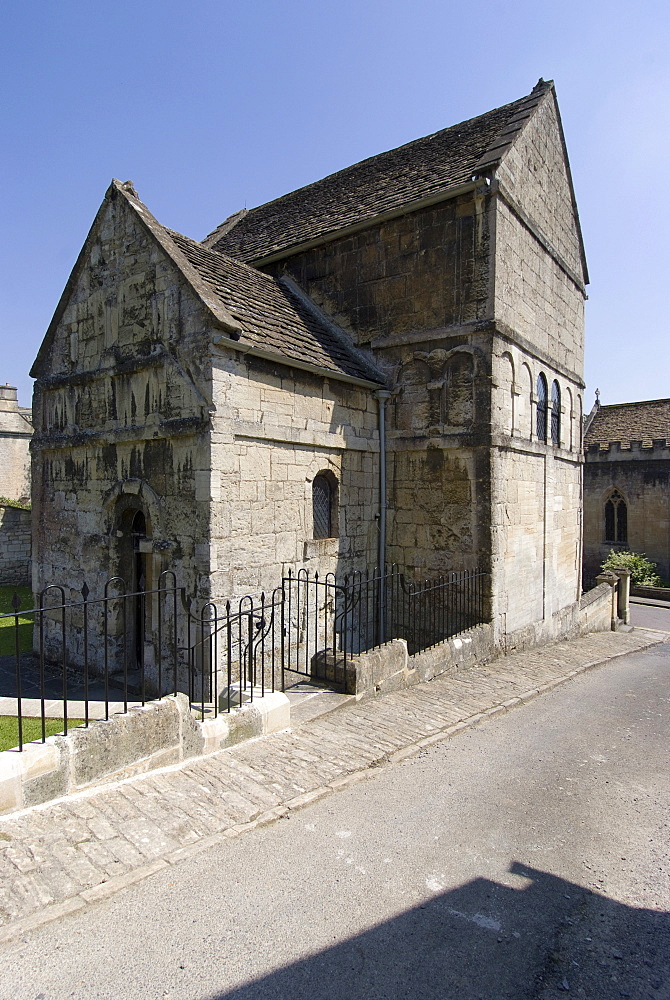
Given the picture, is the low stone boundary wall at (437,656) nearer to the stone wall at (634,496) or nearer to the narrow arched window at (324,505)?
the narrow arched window at (324,505)

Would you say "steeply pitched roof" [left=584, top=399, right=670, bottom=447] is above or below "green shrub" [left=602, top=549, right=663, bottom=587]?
above

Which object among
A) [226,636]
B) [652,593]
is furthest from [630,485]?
[226,636]

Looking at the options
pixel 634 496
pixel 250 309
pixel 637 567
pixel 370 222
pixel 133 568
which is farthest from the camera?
pixel 634 496

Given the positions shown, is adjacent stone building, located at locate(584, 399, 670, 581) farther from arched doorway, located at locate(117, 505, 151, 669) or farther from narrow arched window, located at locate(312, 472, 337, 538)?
arched doorway, located at locate(117, 505, 151, 669)

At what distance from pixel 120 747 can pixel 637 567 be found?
1119 inches

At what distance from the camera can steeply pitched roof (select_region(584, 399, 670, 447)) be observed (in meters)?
30.5

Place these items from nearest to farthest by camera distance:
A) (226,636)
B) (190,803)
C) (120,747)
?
(190,803) → (120,747) → (226,636)

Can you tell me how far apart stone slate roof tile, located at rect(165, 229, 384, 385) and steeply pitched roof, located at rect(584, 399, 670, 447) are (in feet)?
77.7

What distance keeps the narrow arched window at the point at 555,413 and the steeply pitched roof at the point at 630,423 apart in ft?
61.3

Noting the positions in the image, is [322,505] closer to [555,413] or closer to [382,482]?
[382,482]

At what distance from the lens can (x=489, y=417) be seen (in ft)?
34.4

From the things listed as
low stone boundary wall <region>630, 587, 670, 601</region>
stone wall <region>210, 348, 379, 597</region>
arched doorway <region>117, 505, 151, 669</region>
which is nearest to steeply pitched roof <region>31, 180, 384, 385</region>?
stone wall <region>210, 348, 379, 597</region>

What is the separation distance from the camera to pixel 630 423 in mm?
31875

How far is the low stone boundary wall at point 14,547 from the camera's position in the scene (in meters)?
19.3
